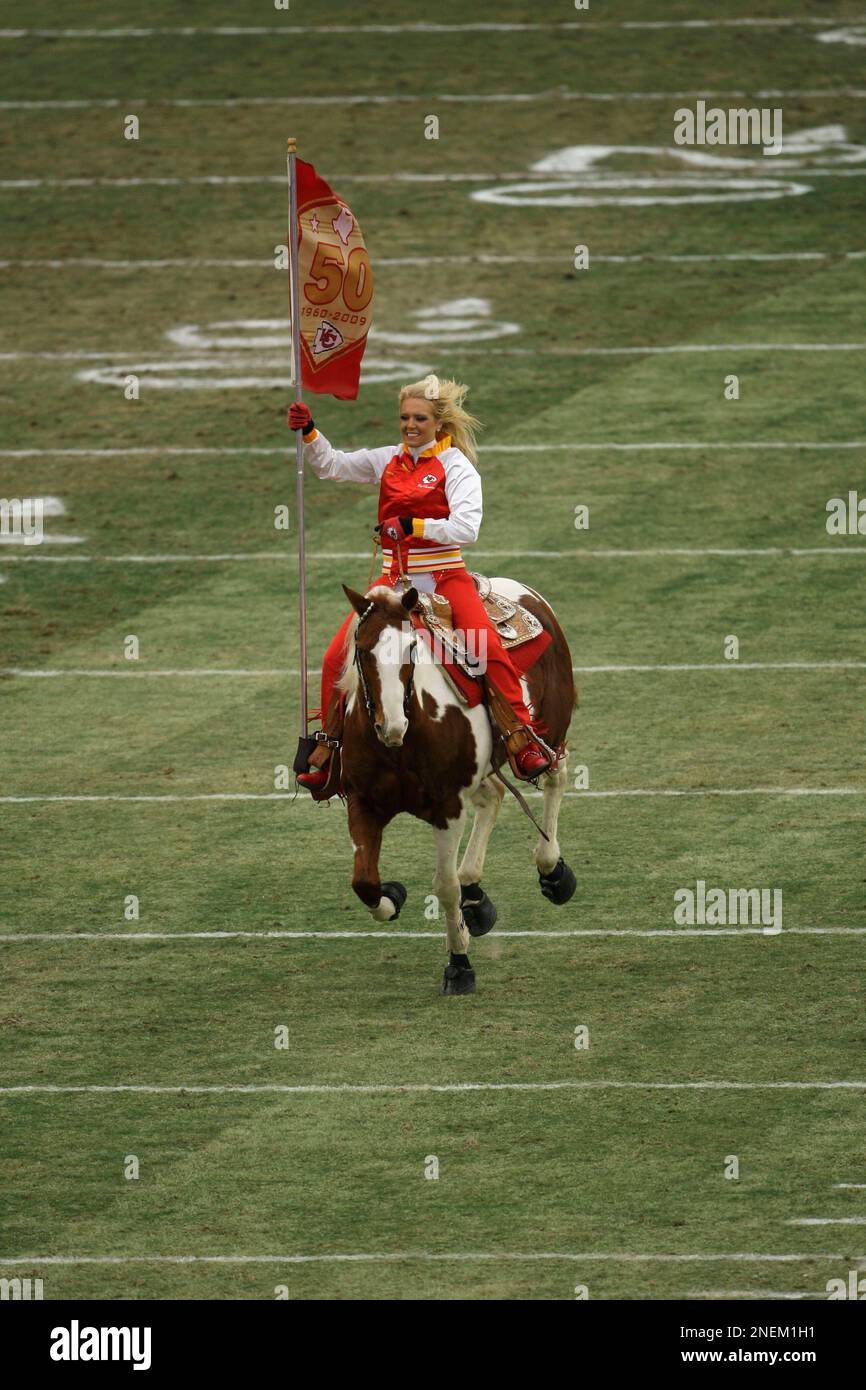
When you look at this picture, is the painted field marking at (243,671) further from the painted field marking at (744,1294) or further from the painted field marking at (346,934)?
the painted field marking at (744,1294)

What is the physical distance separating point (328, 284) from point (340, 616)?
16.3ft

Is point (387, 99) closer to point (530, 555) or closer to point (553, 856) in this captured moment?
point (530, 555)

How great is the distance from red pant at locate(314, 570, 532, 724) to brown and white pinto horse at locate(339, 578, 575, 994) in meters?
0.18

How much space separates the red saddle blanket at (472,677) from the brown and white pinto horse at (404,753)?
0.05m

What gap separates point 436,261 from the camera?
25.0 m

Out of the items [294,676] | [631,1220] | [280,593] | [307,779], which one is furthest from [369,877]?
[280,593]

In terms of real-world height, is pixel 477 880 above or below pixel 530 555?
below

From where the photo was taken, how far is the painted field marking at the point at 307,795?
14453 mm

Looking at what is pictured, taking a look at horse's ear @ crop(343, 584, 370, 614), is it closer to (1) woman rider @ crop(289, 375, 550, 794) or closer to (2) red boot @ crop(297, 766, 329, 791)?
(1) woman rider @ crop(289, 375, 550, 794)

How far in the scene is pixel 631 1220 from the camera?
9367 millimetres

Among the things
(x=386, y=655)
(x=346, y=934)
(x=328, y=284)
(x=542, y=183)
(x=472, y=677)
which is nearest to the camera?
(x=386, y=655)

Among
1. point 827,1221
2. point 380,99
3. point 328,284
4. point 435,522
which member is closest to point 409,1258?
point 827,1221

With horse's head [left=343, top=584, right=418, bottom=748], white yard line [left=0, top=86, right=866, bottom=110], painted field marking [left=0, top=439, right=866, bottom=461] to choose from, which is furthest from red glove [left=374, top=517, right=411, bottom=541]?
white yard line [left=0, top=86, right=866, bottom=110]

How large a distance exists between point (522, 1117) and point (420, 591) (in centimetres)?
263
